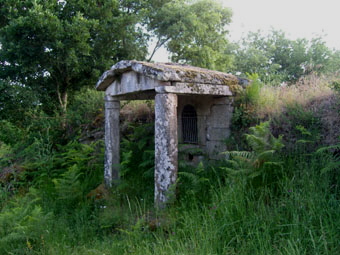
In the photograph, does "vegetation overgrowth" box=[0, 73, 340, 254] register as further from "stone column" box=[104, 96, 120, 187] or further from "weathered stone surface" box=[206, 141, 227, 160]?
"stone column" box=[104, 96, 120, 187]

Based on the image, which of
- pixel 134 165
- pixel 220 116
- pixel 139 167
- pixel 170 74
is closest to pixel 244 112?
pixel 220 116

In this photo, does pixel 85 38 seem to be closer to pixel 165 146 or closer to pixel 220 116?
pixel 220 116

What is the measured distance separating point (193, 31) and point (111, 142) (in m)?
8.97

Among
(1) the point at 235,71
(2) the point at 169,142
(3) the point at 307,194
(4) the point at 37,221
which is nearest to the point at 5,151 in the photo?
(4) the point at 37,221

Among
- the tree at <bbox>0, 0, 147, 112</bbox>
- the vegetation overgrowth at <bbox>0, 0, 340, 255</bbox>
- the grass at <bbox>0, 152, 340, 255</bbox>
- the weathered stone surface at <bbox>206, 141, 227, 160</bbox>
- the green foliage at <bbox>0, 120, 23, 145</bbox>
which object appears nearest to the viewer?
the grass at <bbox>0, 152, 340, 255</bbox>

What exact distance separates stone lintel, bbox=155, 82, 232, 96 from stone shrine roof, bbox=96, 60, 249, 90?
0.06 meters

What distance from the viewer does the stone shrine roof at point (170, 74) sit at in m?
4.64

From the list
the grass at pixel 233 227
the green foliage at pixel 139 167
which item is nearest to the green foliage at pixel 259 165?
the grass at pixel 233 227

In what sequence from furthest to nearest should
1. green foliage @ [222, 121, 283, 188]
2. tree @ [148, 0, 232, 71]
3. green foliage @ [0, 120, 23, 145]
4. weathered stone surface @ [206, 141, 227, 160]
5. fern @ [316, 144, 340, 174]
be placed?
tree @ [148, 0, 232, 71]
green foliage @ [0, 120, 23, 145]
weathered stone surface @ [206, 141, 227, 160]
green foliage @ [222, 121, 283, 188]
fern @ [316, 144, 340, 174]

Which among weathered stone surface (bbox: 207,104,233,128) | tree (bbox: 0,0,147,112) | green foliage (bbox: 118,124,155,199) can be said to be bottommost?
green foliage (bbox: 118,124,155,199)

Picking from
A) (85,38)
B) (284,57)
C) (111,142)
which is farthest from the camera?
(284,57)

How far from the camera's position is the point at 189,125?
680 cm

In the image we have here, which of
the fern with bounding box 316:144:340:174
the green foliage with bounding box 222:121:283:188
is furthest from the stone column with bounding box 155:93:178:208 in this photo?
the fern with bounding box 316:144:340:174

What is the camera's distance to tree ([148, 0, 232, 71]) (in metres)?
13.3
